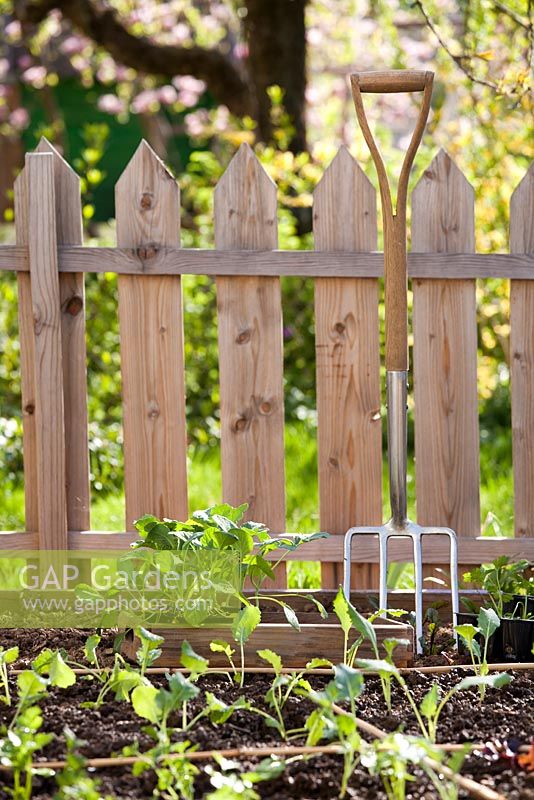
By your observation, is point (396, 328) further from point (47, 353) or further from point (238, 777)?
point (238, 777)

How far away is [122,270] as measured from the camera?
2.88 m

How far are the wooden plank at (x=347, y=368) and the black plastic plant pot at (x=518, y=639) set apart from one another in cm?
66

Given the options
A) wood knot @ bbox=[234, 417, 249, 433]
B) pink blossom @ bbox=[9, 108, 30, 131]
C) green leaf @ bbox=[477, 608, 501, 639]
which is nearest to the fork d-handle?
A: wood knot @ bbox=[234, 417, 249, 433]

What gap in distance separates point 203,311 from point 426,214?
2365 mm

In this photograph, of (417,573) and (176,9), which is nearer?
(417,573)

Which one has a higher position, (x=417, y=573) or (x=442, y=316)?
(x=442, y=316)

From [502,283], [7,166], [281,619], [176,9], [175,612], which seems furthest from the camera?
[7,166]

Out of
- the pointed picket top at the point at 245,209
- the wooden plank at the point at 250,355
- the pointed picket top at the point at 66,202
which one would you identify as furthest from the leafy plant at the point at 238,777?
the pointed picket top at the point at 66,202

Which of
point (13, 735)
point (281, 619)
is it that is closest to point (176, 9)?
point (281, 619)

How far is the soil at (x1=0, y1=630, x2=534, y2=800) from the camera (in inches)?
65.7

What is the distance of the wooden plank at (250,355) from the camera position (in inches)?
114

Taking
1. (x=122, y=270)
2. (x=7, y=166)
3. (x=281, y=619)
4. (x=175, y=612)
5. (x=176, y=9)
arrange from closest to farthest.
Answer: (x=175, y=612)
(x=281, y=619)
(x=122, y=270)
(x=176, y=9)
(x=7, y=166)

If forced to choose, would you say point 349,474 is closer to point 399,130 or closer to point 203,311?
point 203,311

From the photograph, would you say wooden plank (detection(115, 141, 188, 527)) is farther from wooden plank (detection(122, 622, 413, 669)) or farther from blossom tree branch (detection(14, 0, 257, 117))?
blossom tree branch (detection(14, 0, 257, 117))
